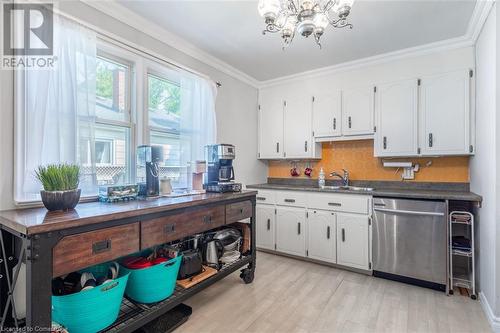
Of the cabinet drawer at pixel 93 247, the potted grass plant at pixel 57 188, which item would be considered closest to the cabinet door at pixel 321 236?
the cabinet drawer at pixel 93 247

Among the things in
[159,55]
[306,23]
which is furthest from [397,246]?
[159,55]

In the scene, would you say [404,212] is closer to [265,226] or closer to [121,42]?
[265,226]

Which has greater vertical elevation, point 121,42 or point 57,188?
point 121,42

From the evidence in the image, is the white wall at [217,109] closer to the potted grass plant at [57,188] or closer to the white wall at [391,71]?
the potted grass plant at [57,188]

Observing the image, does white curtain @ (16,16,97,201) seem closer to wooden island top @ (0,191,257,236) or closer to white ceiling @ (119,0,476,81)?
wooden island top @ (0,191,257,236)

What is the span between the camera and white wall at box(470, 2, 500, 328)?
1.87m

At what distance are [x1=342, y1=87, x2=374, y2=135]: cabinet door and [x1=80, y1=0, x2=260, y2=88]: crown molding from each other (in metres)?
1.53

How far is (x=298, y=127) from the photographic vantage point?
12.0 ft

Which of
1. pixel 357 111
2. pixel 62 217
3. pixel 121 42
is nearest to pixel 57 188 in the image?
pixel 62 217

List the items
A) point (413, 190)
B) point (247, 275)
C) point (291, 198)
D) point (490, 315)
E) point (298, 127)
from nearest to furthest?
point (490, 315) < point (247, 275) < point (413, 190) < point (291, 198) < point (298, 127)

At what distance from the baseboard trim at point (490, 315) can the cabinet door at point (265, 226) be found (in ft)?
6.90

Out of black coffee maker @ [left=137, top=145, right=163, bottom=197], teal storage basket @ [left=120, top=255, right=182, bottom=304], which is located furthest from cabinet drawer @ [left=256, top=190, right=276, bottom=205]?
teal storage basket @ [left=120, top=255, right=182, bottom=304]

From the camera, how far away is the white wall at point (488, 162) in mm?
1869

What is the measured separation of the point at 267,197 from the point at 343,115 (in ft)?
4.85
